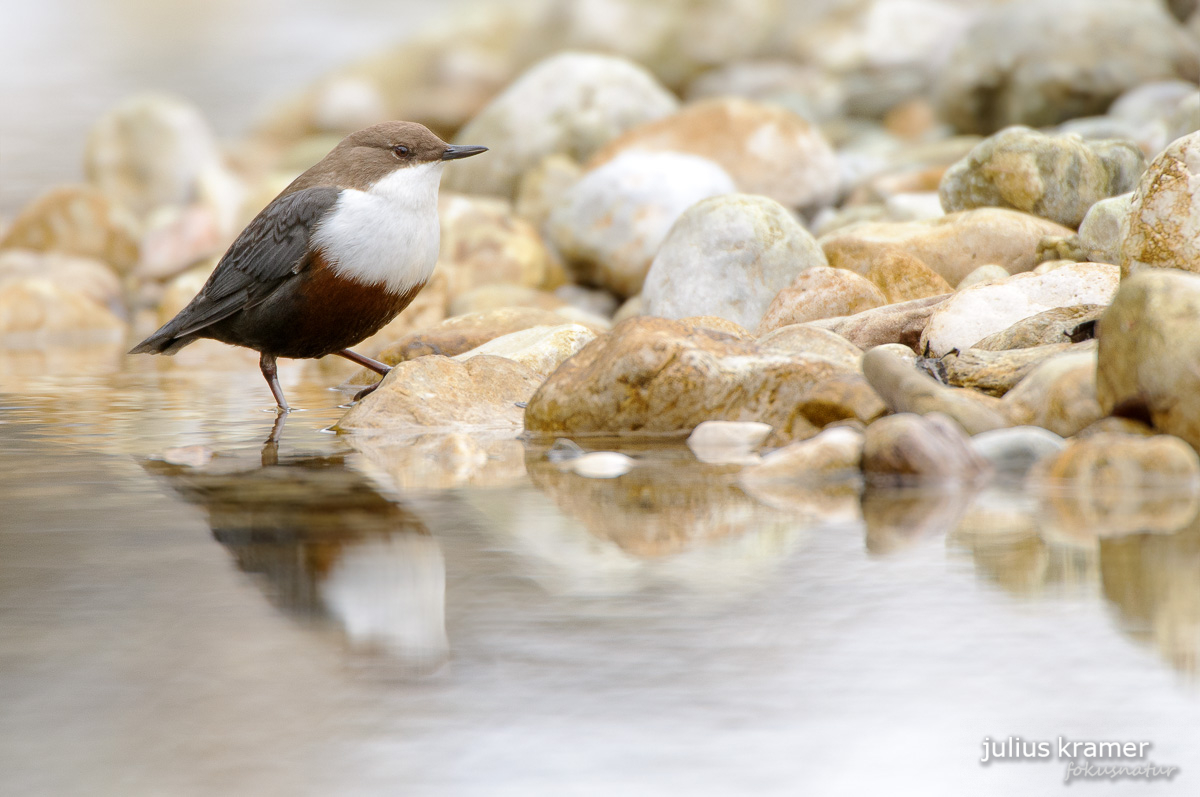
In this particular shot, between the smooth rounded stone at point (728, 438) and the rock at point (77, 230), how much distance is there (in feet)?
36.8

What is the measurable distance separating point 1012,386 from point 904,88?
37.2 ft

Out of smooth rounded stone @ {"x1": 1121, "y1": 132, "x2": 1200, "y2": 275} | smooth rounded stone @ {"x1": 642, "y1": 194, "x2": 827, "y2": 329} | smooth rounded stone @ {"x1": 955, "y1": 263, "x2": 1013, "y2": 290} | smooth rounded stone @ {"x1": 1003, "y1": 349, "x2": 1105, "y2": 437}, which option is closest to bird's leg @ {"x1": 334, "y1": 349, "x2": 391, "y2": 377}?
smooth rounded stone @ {"x1": 642, "y1": 194, "x2": 827, "y2": 329}

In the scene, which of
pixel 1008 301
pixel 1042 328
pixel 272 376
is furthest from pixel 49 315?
pixel 1042 328

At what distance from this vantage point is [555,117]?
11.9 m

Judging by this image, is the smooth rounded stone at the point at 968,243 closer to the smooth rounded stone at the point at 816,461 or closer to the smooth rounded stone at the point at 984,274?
the smooth rounded stone at the point at 984,274

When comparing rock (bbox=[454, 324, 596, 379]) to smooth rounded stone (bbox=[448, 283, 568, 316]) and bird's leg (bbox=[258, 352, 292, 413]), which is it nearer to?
bird's leg (bbox=[258, 352, 292, 413])

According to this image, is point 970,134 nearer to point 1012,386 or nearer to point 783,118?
point 783,118

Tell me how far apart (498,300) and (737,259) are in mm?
2126

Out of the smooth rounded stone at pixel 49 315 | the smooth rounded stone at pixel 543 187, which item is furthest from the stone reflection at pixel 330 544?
the smooth rounded stone at pixel 49 315

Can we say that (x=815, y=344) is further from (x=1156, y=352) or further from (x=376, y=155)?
(x=376, y=155)

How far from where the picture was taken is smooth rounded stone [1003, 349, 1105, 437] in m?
3.48


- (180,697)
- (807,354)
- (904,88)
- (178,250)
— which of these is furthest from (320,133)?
(180,697)

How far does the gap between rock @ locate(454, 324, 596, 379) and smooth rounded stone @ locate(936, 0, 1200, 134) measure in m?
7.15

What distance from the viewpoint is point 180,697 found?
192 cm
